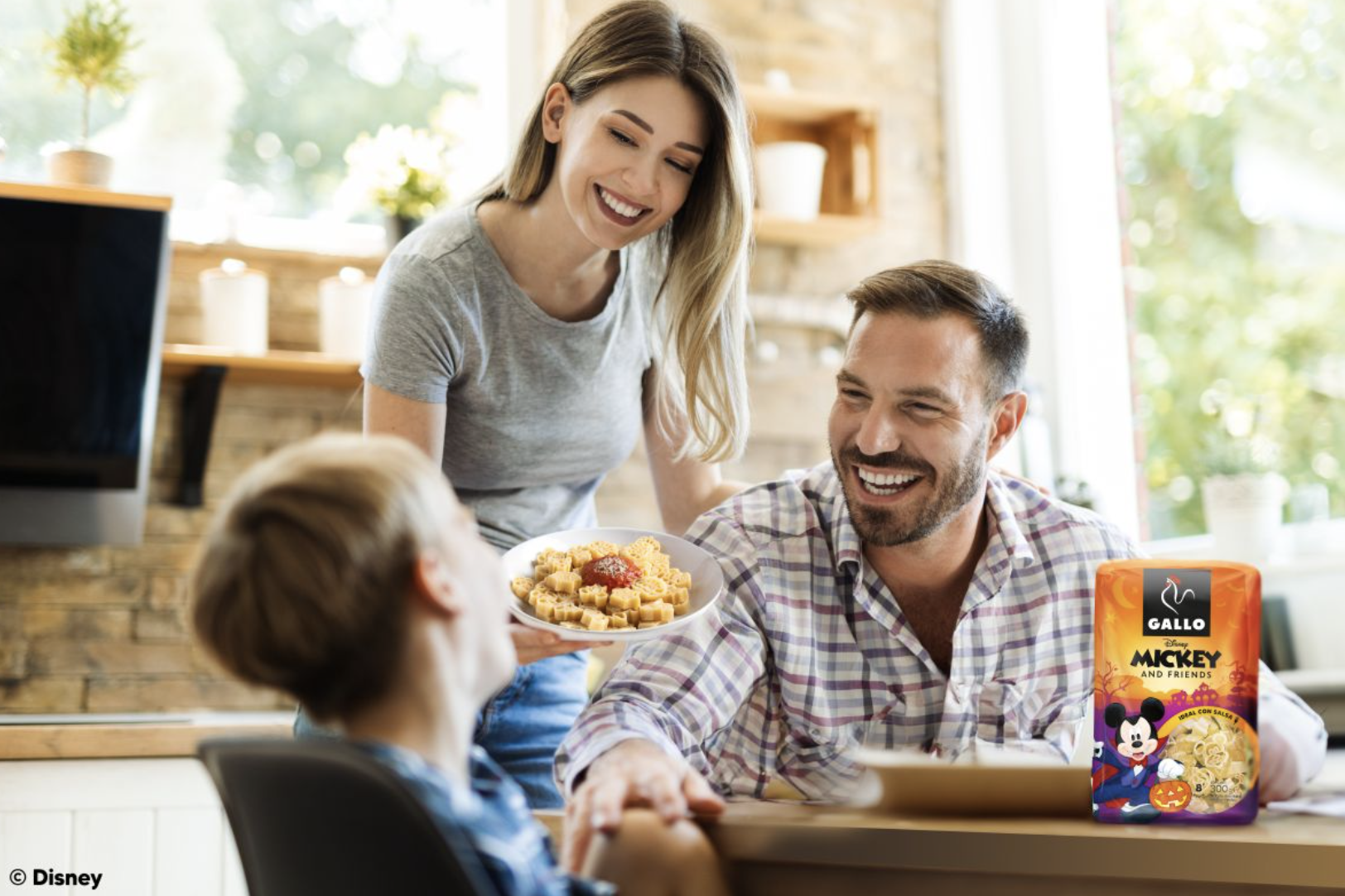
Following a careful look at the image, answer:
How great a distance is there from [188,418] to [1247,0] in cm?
271

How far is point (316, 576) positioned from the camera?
37.2 inches

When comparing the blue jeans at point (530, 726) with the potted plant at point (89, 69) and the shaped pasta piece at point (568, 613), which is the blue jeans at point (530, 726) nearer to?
the shaped pasta piece at point (568, 613)

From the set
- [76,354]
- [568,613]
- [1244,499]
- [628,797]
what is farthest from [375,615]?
[1244,499]

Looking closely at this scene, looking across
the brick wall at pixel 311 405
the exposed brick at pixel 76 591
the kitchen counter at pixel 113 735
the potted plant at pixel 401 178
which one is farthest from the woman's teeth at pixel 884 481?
the exposed brick at pixel 76 591

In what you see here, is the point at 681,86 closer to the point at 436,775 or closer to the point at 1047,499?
the point at 1047,499

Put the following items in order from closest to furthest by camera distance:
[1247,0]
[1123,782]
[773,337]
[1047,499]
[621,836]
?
[621,836] < [1123,782] < [1047,499] < [1247,0] < [773,337]

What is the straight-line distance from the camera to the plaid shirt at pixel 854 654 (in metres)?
1.63

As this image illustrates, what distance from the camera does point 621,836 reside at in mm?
1094

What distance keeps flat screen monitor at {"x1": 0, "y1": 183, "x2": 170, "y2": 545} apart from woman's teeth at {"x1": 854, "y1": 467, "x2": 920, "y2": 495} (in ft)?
5.96

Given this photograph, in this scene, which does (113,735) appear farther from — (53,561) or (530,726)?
(530,726)

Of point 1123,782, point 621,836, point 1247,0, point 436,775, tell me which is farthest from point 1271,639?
point 436,775

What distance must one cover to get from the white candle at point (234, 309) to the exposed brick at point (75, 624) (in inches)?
24.8
